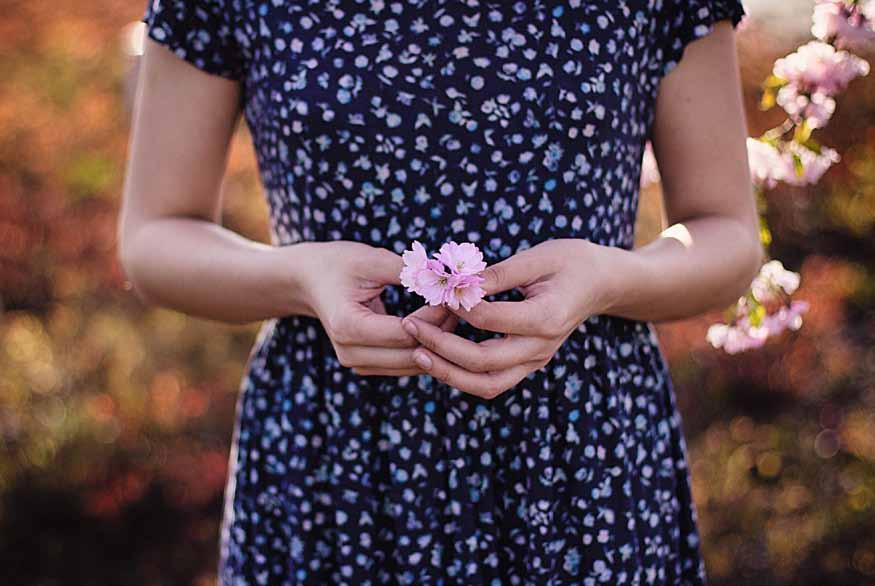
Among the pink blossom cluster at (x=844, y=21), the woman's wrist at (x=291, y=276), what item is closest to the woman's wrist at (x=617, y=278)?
the woman's wrist at (x=291, y=276)

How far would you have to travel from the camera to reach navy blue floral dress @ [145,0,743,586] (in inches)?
45.2

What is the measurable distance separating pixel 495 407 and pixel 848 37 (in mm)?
655

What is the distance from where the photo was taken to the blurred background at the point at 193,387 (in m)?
2.87

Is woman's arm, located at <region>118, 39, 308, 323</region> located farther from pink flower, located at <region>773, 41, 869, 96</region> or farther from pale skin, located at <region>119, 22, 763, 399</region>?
pink flower, located at <region>773, 41, 869, 96</region>

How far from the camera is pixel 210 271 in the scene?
1227mm

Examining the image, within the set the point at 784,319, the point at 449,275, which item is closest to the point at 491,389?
the point at 449,275

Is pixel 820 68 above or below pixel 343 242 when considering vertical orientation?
above

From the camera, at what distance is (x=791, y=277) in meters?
1.45

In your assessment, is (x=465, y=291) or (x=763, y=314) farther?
(x=763, y=314)

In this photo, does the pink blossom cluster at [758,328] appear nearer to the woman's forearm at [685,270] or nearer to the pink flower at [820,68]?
the woman's forearm at [685,270]

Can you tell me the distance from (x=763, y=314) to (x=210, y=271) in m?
0.78

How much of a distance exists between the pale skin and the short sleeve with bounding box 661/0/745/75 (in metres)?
0.01

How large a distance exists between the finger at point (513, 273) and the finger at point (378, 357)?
0.37 feet

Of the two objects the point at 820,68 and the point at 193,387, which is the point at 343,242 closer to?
the point at 820,68
